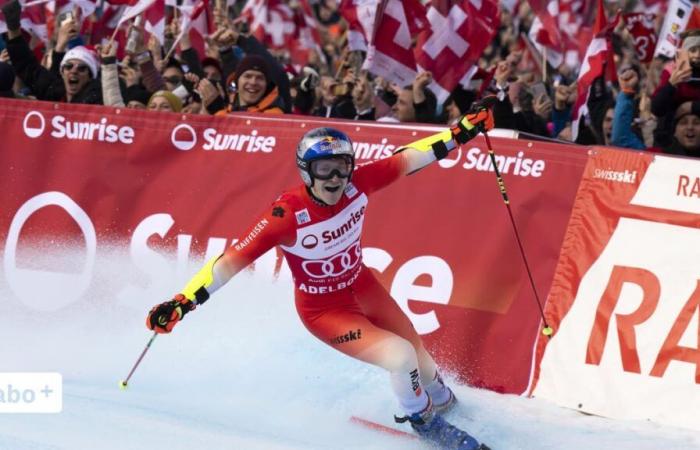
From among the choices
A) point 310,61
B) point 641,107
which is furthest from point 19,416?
point 310,61

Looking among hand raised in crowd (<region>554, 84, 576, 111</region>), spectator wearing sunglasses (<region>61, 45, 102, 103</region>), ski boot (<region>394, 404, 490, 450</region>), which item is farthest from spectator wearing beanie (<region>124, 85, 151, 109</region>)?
ski boot (<region>394, 404, 490, 450</region>)

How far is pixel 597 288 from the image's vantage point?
6.93 meters

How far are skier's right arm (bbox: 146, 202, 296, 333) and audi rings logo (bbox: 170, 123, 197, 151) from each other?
241 centimetres

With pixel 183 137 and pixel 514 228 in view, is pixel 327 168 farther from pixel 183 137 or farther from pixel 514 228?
pixel 183 137

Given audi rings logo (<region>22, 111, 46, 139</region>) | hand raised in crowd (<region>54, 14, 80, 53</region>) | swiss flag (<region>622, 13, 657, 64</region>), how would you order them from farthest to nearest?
swiss flag (<region>622, 13, 657, 64</region>) < hand raised in crowd (<region>54, 14, 80, 53</region>) < audi rings logo (<region>22, 111, 46, 139</region>)

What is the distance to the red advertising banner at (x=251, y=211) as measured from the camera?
727 cm

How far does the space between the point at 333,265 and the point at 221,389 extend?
173 cm

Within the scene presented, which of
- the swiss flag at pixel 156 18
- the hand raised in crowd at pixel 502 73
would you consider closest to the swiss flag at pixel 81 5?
the swiss flag at pixel 156 18

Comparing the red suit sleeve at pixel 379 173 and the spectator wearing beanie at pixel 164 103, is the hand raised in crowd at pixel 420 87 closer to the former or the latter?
the spectator wearing beanie at pixel 164 103

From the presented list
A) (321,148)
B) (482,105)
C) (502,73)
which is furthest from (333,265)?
(502,73)

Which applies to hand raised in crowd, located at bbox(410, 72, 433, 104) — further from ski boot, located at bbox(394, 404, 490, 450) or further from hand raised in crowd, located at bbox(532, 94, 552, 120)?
ski boot, located at bbox(394, 404, 490, 450)

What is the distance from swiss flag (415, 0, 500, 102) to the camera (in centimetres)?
955

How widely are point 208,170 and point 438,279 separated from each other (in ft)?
6.91

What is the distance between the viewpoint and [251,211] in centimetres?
822
